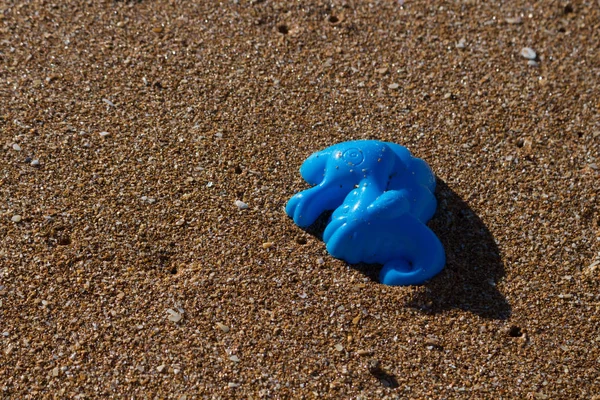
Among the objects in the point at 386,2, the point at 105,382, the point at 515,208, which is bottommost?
the point at 105,382

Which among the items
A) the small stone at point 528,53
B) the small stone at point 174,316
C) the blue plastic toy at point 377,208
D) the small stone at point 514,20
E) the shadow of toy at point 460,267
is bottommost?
the small stone at point 174,316

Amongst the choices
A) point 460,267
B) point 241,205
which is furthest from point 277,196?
point 460,267

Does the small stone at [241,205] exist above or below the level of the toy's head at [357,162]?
below

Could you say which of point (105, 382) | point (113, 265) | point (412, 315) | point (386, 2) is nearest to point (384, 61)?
point (386, 2)

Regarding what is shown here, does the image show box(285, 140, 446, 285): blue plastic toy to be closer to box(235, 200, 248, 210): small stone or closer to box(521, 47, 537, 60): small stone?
box(235, 200, 248, 210): small stone

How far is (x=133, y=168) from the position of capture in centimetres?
354

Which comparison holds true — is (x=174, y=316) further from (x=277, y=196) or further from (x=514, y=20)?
(x=514, y=20)

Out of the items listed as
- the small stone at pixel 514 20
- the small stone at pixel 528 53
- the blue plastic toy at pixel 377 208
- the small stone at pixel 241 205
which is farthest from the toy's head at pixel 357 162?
the small stone at pixel 514 20

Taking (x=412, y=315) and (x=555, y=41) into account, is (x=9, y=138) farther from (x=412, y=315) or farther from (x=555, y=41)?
(x=555, y=41)

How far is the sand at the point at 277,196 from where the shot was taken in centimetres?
297

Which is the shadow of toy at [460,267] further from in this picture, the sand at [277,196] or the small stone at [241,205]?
the small stone at [241,205]

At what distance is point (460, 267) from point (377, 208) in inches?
19.8

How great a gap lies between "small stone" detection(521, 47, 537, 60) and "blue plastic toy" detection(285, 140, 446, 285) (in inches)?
49.3

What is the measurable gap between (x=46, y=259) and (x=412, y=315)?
1.54 m
